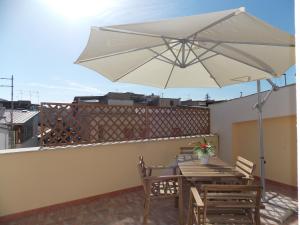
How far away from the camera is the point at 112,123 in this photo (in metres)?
4.92

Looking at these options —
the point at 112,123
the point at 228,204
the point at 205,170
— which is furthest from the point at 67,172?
the point at 228,204

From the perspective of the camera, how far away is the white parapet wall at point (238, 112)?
479cm

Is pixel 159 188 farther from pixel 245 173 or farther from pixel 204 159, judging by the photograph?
pixel 245 173

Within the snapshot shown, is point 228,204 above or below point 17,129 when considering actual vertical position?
below

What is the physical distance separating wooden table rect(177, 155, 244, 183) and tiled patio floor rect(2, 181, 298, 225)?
739 mm

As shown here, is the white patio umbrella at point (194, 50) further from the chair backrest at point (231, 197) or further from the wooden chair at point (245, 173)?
the chair backrest at point (231, 197)

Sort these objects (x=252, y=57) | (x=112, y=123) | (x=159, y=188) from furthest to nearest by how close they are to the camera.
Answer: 1. (x=112, y=123)
2. (x=159, y=188)
3. (x=252, y=57)

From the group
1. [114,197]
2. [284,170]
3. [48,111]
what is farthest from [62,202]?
[284,170]

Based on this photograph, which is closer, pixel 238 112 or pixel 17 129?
pixel 238 112

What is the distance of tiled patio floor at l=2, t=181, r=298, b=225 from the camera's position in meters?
3.38

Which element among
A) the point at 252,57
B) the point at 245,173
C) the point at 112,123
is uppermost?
the point at 252,57

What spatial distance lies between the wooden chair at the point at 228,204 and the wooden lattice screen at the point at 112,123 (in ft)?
8.51

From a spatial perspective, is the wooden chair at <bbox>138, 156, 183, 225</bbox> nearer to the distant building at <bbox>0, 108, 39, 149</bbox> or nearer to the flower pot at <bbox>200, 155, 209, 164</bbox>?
the flower pot at <bbox>200, 155, 209, 164</bbox>

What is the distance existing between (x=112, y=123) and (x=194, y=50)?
2267 millimetres
